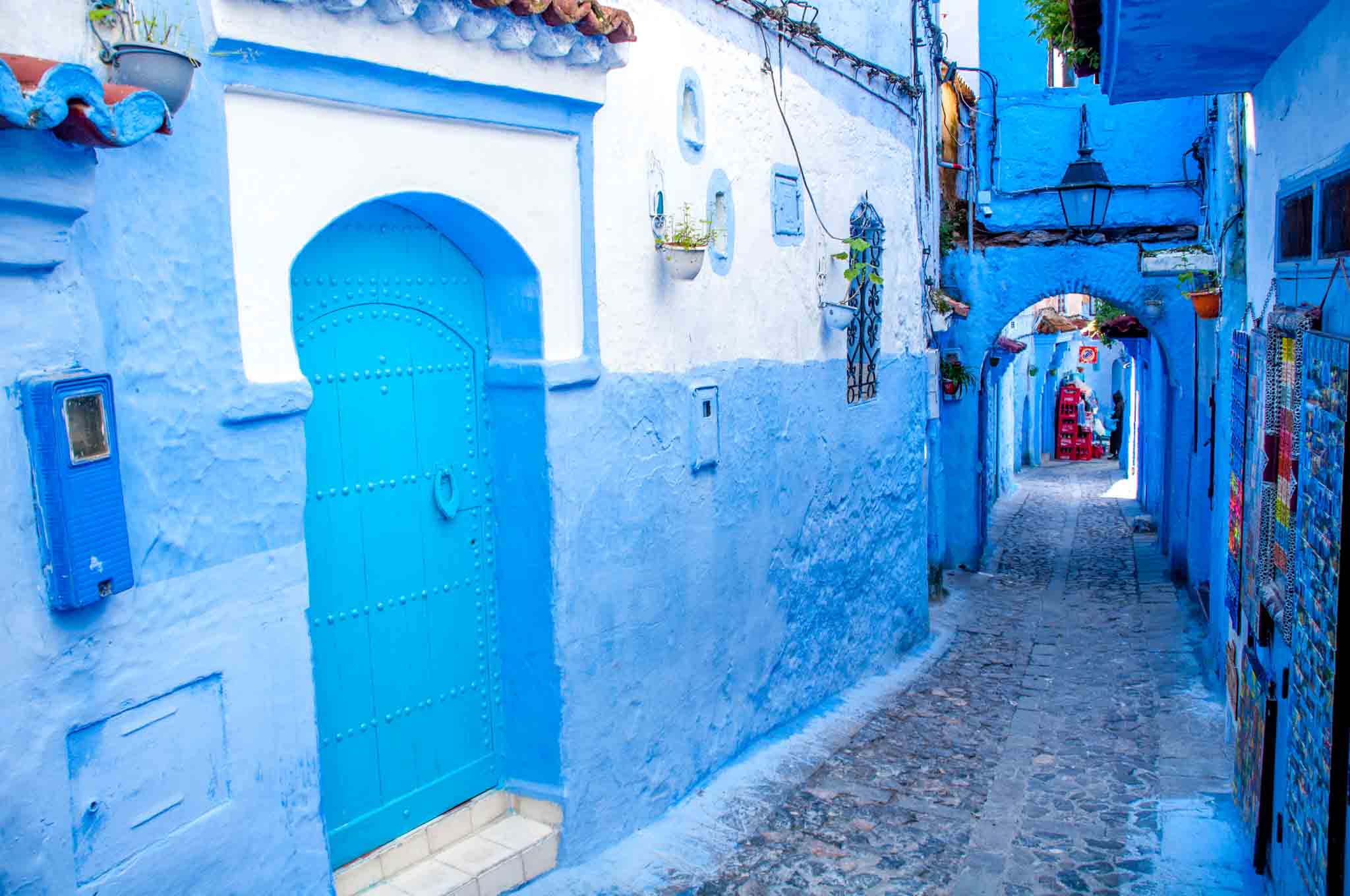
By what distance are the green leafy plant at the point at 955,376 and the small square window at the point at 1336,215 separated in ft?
30.5

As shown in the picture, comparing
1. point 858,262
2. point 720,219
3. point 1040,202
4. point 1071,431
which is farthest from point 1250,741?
point 1071,431

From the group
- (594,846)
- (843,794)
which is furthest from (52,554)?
(843,794)

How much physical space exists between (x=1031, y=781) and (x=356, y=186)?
503 cm

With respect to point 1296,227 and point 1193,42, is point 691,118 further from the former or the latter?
point 1296,227

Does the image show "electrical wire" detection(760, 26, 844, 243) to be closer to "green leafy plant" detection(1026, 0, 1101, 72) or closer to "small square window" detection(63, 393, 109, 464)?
"green leafy plant" detection(1026, 0, 1101, 72)

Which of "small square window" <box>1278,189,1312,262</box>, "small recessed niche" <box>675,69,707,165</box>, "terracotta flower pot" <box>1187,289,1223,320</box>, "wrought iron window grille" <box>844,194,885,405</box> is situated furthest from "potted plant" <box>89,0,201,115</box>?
"terracotta flower pot" <box>1187,289,1223,320</box>

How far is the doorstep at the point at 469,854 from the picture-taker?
4410 millimetres

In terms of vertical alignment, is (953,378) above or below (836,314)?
below

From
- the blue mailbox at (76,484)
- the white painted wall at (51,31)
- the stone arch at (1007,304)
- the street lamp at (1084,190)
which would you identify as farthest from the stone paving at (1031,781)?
the street lamp at (1084,190)

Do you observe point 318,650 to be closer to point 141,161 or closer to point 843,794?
point 141,161

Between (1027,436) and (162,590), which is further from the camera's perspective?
(1027,436)

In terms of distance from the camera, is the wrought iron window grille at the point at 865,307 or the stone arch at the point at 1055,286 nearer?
the wrought iron window grille at the point at 865,307

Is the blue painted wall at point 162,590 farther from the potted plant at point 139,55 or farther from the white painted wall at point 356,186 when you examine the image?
the potted plant at point 139,55

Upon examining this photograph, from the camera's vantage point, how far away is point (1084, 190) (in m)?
12.4
